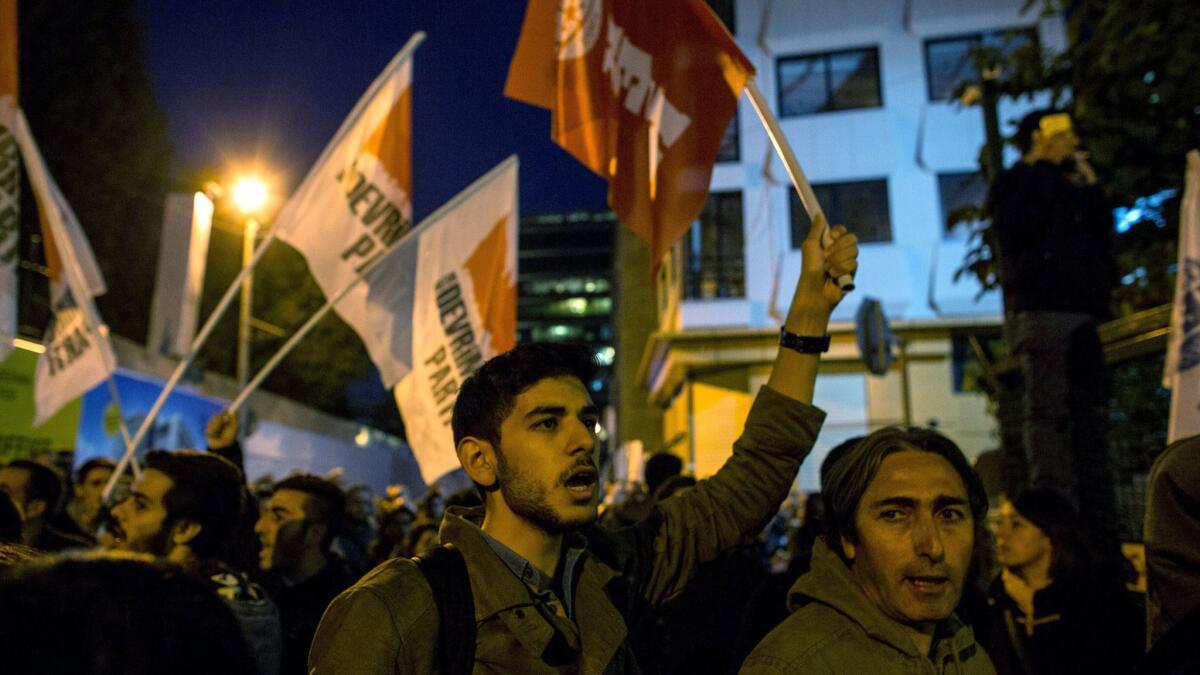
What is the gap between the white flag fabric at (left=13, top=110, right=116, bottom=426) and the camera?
674 cm

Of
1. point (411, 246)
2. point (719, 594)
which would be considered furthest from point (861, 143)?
point (719, 594)

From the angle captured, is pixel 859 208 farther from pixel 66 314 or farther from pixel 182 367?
pixel 182 367

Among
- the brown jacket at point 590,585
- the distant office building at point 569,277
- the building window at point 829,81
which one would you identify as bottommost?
the brown jacket at point 590,585

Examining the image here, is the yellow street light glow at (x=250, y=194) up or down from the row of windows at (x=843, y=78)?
down

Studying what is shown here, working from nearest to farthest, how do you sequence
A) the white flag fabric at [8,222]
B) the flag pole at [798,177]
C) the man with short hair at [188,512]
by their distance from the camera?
the flag pole at [798,177] → the man with short hair at [188,512] → the white flag fabric at [8,222]

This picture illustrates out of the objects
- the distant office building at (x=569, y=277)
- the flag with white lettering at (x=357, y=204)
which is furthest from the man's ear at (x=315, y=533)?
the distant office building at (x=569, y=277)

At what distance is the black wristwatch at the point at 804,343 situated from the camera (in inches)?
114

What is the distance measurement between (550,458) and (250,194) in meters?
17.3

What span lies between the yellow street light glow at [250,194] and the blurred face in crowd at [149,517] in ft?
50.6

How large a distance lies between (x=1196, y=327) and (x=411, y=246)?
5.05 meters

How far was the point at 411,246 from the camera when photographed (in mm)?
7230

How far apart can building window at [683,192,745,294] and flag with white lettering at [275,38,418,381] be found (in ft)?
67.8

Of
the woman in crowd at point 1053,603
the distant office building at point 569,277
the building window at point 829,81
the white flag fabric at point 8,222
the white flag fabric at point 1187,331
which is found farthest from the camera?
the distant office building at point 569,277

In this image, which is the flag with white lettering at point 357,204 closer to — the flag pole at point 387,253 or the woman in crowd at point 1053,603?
the flag pole at point 387,253
